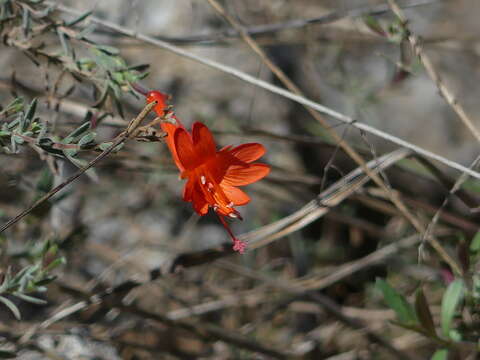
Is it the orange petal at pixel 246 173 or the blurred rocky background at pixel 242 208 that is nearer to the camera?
the orange petal at pixel 246 173

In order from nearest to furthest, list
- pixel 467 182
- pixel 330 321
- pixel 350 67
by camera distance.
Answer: pixel 467 182 < pixel 330 321 < pixel 350 67

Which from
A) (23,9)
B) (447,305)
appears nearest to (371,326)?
(447,305)

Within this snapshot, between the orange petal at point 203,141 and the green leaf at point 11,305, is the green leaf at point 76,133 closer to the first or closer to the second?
the orange petal at point 203,141

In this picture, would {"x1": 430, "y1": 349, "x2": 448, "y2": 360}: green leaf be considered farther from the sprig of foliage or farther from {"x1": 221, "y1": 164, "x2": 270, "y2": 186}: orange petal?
the sprig of foliage

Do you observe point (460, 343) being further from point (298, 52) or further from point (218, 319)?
point (298, 52)

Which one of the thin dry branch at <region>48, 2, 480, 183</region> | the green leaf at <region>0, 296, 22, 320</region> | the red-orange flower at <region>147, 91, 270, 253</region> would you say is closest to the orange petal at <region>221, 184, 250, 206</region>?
the red-orange flower at <region>147, 91, 270, 253</region>

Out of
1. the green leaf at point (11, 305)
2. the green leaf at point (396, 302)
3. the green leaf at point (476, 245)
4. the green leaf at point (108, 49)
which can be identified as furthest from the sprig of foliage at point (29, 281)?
the green leaf at point (476, 245)

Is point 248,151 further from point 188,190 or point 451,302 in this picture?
point 451,302
